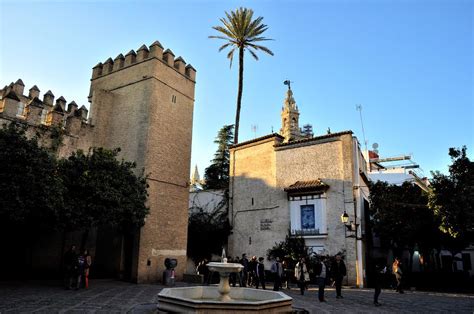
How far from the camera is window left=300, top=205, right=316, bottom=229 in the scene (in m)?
20.8

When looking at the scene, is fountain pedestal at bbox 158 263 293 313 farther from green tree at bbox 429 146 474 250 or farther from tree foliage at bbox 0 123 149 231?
green tree at bbox 429 146 474 250

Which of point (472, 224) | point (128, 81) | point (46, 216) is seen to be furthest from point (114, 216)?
point (472, 224)

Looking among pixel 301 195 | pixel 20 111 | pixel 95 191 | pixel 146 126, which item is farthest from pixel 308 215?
pixel 20 111

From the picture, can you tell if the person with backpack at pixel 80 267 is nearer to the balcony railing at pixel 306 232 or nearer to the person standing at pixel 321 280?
the person standing at pixel 321 280

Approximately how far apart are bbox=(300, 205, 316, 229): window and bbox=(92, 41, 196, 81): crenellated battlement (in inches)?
405

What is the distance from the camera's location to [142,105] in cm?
1841

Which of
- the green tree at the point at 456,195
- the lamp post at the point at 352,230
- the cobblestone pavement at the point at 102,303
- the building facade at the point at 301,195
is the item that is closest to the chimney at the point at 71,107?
the cobblestone pavement at the point at 102,303

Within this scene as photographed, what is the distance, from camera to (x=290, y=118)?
56219 millimetres

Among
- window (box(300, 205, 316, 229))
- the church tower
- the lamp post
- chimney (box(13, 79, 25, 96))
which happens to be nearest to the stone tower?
chimney (box(13, 79, 25, 96))

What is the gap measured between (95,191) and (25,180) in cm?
248

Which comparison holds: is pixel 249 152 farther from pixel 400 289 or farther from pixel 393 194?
pixel 400 289

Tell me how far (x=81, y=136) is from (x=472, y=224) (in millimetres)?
18539

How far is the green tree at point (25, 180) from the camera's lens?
10836 mm

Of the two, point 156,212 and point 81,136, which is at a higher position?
point 81,136
